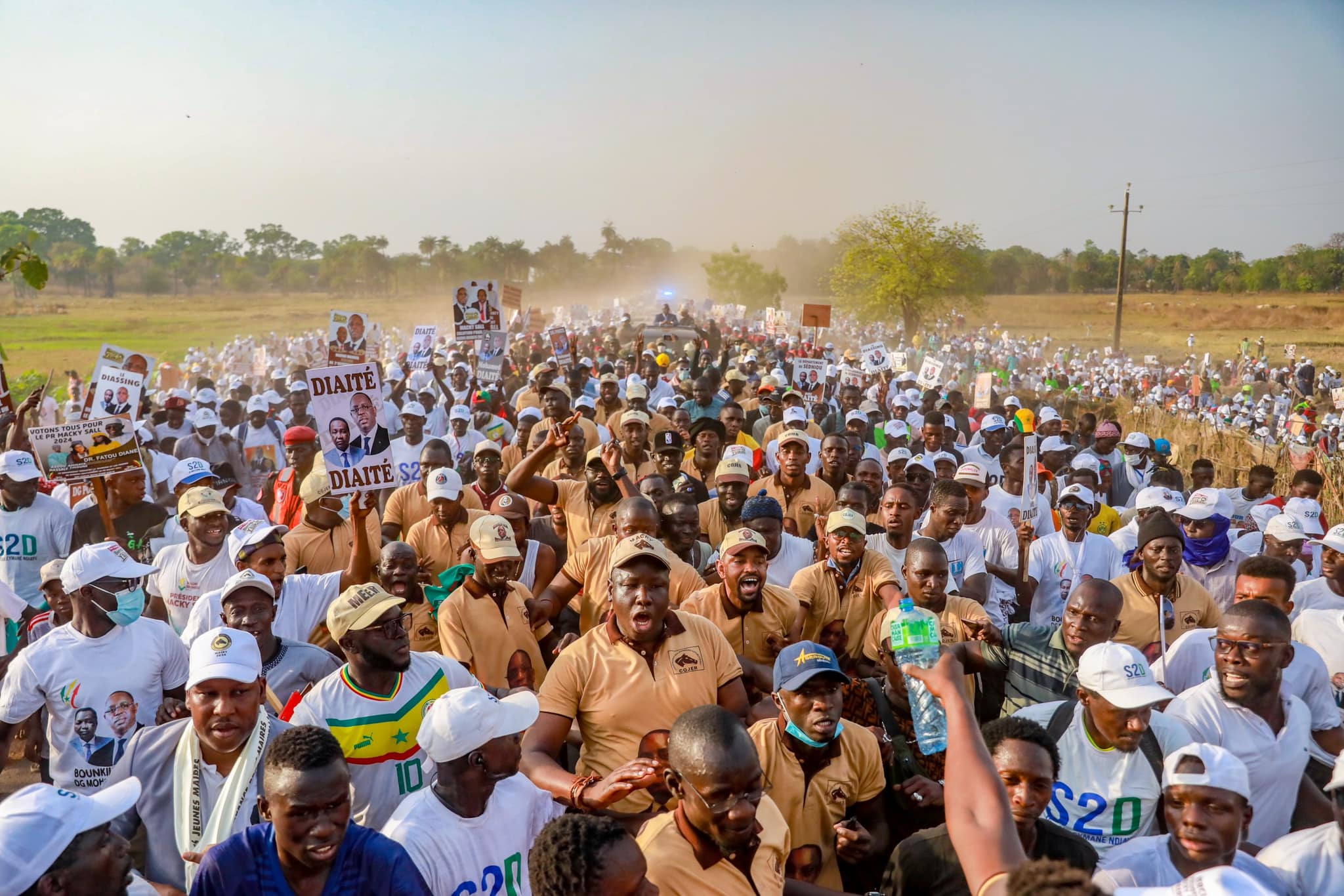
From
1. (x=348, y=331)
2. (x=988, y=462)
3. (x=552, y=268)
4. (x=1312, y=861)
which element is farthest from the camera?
(x=552, y=268)

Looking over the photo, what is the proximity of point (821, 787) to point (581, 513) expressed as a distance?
411cm

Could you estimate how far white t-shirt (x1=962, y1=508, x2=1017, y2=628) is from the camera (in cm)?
731

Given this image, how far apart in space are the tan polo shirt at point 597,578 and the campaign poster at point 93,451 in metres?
3.52

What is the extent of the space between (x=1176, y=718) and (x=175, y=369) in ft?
56.3

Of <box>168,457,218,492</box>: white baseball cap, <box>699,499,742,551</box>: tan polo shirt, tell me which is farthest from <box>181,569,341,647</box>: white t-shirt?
<box>699,499,742,551</box>: tan polo shirt

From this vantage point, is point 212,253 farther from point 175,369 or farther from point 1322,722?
point 1322,722

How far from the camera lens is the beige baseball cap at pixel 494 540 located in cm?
552

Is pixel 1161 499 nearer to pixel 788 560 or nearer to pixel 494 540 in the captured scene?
pixel 788 560

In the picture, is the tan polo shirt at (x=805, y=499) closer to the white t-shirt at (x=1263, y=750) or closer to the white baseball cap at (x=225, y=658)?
the white t-shirt at (x=1263, y=750)

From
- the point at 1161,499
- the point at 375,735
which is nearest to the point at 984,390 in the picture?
the point at 1161,499

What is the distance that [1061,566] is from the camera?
7234mm

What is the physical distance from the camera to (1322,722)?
15.6ft

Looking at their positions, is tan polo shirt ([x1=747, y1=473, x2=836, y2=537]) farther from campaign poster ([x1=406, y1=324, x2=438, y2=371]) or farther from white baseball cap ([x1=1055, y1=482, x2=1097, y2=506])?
campaign poster ([x1=406, y1=324, x2=438, y2=371])

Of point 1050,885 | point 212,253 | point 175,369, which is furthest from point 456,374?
point 212,253
